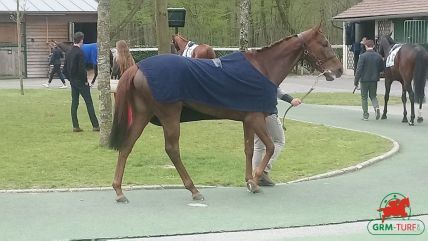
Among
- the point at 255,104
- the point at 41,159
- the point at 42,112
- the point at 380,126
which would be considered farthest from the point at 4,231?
the point at 42,112

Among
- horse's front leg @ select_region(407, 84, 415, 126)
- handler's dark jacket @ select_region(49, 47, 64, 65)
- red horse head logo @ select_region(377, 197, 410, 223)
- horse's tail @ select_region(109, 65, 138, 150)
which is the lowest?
red horse head logo @ select_region(377, 197, 410, 223)

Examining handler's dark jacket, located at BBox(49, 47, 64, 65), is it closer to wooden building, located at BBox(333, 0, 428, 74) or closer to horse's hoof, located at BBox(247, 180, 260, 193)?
wooden building, located at BBox(333, 0, 428, 74)

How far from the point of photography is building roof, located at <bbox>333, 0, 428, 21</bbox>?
34562 mm

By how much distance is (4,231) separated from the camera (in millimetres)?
6902

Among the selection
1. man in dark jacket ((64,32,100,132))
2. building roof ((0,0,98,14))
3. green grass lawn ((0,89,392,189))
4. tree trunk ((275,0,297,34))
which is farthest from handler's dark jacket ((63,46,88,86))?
tree trunk ((275,0,297,34))

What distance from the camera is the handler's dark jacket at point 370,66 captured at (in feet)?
58.2

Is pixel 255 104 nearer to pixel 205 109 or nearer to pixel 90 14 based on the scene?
pixel 205 109

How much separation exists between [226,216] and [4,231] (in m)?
2.27

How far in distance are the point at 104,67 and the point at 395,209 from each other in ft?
21.9

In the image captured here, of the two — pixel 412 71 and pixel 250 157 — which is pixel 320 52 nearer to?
pixel 250 157

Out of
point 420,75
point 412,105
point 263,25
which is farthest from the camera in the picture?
point 263,25

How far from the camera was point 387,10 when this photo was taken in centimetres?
3684

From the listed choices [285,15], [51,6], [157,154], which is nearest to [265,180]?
[157,154]

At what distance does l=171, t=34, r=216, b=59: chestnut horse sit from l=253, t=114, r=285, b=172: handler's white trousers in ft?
10.3
